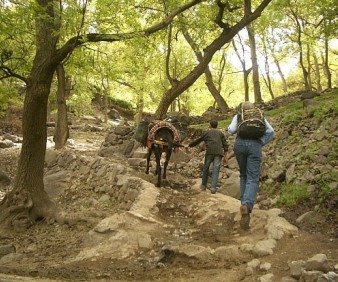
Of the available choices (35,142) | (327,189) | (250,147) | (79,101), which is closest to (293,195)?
(327,189)

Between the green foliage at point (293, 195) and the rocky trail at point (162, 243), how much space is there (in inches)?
24.0

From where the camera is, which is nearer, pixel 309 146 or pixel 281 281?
pixel 281 281

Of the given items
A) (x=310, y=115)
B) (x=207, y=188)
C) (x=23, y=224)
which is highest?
(x=310, y=115)

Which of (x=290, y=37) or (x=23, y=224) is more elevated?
(x=290, y=37)

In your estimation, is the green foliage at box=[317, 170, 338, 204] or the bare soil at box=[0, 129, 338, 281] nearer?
the bare soil at box=[0, 129, 338, 281]

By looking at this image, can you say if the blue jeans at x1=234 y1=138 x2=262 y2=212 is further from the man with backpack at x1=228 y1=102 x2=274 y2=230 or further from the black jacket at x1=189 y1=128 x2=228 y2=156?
the black jacket at x1=189 y1=128 x2=228 y2=156

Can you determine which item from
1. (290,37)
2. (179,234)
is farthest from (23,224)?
(290,37)

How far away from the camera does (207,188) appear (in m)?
9.84

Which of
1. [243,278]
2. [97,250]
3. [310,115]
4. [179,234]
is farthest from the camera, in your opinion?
[310,115]

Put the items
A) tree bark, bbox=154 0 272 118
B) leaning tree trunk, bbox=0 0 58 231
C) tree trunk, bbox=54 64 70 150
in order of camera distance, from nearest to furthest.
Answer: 1. leaning tree trunk, bbox=0 0 58 231
2. tree bark, bbox=154 0 272 118
3. tree trunk, bbox=54 64 70 150

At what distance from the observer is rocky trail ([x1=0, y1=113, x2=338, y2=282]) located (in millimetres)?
5047

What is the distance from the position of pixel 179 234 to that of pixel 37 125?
4.27 m

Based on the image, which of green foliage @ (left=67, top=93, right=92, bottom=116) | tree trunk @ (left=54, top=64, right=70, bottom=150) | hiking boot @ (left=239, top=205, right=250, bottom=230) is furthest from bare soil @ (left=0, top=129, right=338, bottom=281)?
green foliage @ (left=67, top=93, right=92, bottom=116)

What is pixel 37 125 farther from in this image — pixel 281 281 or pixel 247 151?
pixel 281 281
